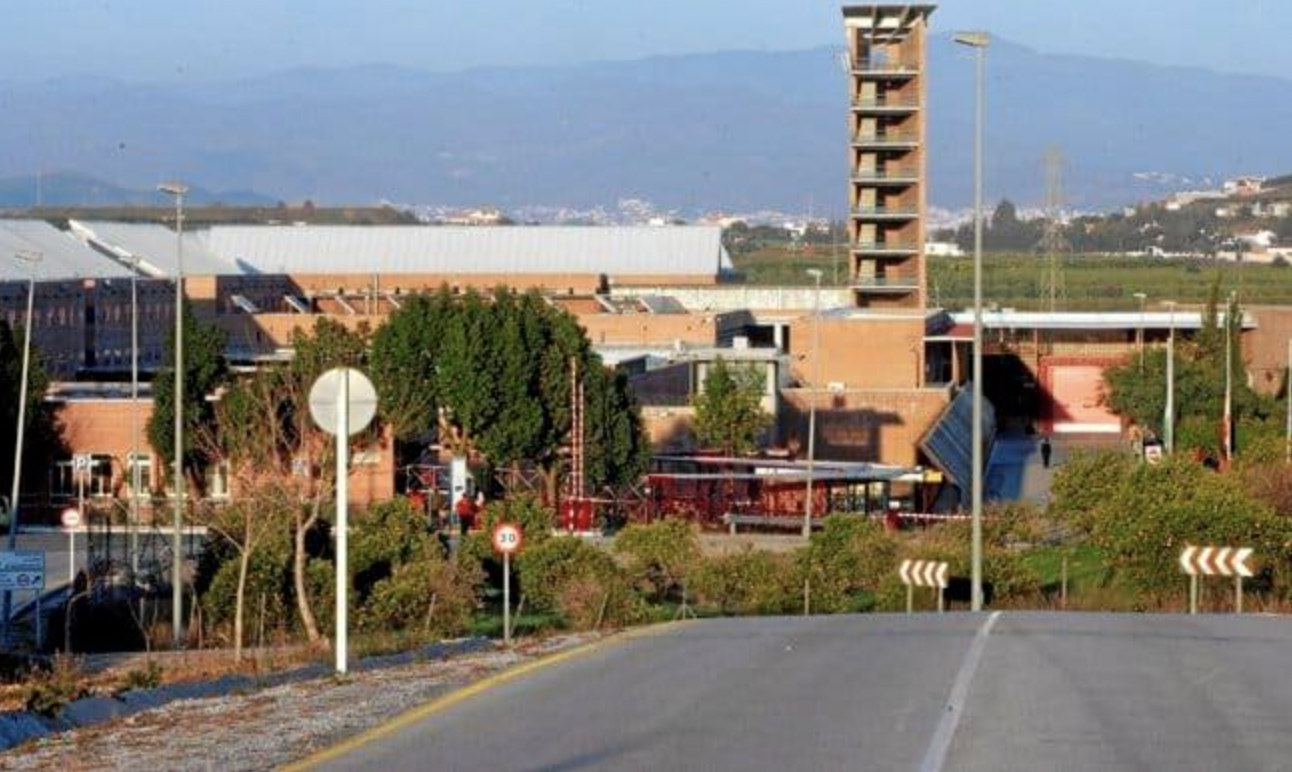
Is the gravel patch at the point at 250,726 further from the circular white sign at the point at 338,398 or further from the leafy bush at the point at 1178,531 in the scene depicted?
the leafy bush at the point at 1178,531

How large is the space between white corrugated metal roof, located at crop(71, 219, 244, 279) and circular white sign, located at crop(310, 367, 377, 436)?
84.8m

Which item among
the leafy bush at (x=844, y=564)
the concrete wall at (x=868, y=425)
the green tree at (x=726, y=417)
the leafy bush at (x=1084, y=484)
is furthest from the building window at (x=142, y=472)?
the leafy bush at (x=844, y=564)

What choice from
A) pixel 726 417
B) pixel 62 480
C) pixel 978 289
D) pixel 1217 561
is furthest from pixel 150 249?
pixel 1217 561

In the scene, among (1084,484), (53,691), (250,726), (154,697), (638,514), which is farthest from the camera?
(638,514)

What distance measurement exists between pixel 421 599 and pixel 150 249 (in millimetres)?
84607

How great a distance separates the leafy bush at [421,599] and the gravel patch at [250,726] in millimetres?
13659

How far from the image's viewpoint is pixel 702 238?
12912 centimetres

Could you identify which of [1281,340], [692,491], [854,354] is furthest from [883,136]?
[692,491]

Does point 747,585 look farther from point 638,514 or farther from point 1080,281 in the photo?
point 1080,281

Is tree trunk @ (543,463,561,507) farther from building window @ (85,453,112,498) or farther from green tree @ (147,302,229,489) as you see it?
building window @ (85,453,112,498)

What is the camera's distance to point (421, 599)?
35344 millimetres

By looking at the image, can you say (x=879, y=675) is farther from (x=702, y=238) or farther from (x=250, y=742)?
(x=702, y=238)

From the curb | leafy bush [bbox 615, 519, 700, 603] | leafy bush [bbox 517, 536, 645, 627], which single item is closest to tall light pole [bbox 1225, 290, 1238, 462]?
leafy bush [bbox 615, 519, 700, 603]

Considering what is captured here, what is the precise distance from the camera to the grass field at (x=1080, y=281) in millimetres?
149125
